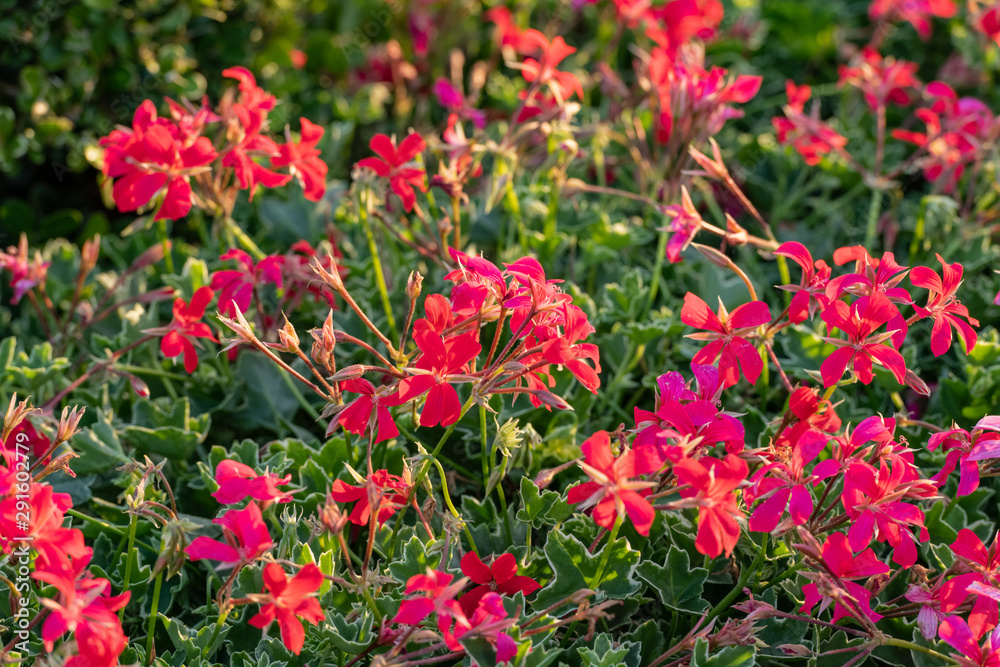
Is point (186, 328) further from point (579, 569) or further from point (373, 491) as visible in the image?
point (579, 569)

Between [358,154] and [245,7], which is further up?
[245,7]

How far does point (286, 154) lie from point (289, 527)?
2.50 feet

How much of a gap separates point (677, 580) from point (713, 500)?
40cm

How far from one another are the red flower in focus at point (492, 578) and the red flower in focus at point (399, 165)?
779 millimetres

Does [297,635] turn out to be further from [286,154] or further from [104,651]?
[286,154]

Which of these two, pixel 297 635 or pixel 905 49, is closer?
pixel 297 635

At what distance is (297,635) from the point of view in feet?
3.85

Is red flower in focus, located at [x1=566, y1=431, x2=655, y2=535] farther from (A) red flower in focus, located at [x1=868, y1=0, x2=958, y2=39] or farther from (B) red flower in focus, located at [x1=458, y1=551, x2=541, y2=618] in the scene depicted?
(A) red flower in focus, located at [x1=868, y1=0, x2=958, y2=39]

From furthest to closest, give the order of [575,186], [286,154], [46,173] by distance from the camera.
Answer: [46,173] < [575,186] < [286,154]

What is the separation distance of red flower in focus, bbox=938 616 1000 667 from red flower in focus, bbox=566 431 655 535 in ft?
1.48

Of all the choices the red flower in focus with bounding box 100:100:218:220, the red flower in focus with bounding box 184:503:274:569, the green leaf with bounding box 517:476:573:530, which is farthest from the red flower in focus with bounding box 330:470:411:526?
the red flower in focus with bounding box 100:100:218:220

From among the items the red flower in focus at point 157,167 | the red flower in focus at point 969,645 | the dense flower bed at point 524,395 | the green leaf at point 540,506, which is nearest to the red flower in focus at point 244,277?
the dense flower bed at point 524,395

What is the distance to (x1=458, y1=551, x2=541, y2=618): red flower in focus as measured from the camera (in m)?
1.37

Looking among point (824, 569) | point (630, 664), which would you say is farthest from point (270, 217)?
point (824, 569)
